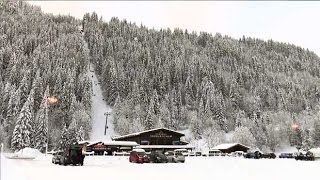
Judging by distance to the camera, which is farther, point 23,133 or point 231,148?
point 231,148

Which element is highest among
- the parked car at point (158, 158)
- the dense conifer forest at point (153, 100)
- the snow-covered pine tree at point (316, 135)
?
the dense conifer forest at point (153, 100)

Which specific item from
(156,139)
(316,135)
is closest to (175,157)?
(156,139)

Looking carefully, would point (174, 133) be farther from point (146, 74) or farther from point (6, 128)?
point (146, 74)

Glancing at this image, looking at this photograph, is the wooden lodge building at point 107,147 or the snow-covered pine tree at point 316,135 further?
the snow-covered pine tree at point 316,135

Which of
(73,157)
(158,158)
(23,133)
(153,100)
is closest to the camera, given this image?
(73,157)

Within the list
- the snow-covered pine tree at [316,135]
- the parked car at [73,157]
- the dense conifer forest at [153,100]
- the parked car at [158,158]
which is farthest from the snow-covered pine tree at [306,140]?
the parked car at [73,157]

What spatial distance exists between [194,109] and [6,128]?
274ft

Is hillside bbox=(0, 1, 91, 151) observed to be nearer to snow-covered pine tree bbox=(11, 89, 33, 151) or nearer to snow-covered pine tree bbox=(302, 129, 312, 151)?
snow-covered pine tree bbox=(11, 89, 33, 151)

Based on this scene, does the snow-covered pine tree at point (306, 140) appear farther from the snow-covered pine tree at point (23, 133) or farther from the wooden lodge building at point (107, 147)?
the snow-covered pine tree at point (23, 133)

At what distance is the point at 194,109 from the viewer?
177 metres

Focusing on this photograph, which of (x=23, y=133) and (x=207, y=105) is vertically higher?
(x=207, y=105)

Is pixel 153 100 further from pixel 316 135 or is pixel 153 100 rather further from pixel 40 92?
pixel 316 135

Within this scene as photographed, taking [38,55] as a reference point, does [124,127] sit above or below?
below

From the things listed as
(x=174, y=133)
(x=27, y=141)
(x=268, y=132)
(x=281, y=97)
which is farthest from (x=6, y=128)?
(x=281, y=97)
